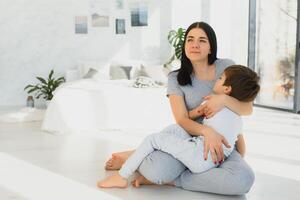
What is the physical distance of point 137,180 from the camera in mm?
3389

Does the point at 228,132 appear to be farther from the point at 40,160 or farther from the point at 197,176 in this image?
the point at 40,160

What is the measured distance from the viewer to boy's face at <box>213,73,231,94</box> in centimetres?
325

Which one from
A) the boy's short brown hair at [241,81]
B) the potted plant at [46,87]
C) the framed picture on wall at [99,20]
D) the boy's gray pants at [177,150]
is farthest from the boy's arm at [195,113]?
the framed picture on wall at [99,20]

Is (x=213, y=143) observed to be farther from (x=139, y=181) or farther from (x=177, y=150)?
(x=139, y=181)

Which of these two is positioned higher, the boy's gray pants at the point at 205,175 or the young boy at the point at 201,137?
the young boy at the point at 201,137

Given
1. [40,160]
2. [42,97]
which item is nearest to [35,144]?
[40,160]

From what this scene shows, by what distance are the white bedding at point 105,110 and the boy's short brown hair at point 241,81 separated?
253cm

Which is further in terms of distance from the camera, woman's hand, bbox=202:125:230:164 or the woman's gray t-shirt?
the woman's gray t-shirt

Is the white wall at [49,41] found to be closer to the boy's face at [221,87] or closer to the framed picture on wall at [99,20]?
the framed picture on wall at [99,20]

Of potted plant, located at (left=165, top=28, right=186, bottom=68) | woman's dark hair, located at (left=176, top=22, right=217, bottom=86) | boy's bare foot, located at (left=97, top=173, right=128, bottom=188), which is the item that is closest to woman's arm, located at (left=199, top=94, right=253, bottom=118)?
A: woman's dark hair, located at (left=176, top=22, right=217, bottom=86)

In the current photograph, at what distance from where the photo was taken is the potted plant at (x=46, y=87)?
7529mm

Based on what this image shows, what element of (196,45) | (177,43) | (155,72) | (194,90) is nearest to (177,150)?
(194,90)

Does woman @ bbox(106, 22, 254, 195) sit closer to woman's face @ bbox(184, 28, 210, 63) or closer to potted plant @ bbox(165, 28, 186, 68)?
woman's face @ bbox(184, 28, 210, 63)

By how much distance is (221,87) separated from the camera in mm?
3281
